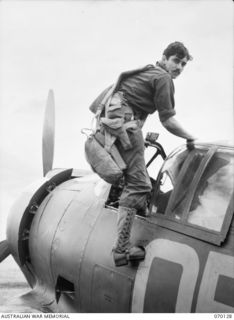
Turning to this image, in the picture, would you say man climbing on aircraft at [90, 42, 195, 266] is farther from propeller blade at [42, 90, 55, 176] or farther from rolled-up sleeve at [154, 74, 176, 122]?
propeller blade at [42, 90, 55, 176]

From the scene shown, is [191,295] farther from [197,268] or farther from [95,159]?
[95,159]

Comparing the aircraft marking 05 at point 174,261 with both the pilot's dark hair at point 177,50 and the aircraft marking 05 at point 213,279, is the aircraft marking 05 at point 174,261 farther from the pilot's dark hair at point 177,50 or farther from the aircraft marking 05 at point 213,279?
the pilot's dark hair at point 177,50

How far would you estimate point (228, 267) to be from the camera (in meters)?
3.60

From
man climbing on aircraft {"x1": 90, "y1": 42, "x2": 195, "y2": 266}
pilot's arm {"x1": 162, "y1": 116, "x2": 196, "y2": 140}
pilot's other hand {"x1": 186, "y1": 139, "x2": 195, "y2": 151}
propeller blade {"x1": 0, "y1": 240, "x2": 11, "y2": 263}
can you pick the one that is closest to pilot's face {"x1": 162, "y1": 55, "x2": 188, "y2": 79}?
man climbing on aircraft {"x1": 90, "y1": 42, "x2": 195, "y2": 266}

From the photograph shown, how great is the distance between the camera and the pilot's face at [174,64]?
184 inches

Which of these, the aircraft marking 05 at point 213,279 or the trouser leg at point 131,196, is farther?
the trouser leg at point 131,196

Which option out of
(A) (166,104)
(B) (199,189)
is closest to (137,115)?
(A) (166,104)

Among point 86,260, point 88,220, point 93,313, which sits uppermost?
point 88,220

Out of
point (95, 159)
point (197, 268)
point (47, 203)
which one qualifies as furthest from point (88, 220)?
point (197, 268)

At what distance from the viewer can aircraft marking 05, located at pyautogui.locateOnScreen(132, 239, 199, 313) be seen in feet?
12.5

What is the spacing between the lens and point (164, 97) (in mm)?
4531

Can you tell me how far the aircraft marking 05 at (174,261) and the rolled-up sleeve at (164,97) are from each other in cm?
123

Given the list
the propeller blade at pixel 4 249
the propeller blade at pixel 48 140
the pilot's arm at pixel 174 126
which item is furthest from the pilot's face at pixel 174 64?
the propeller blade at pixel 4 249

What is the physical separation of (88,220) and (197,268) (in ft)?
5.98
